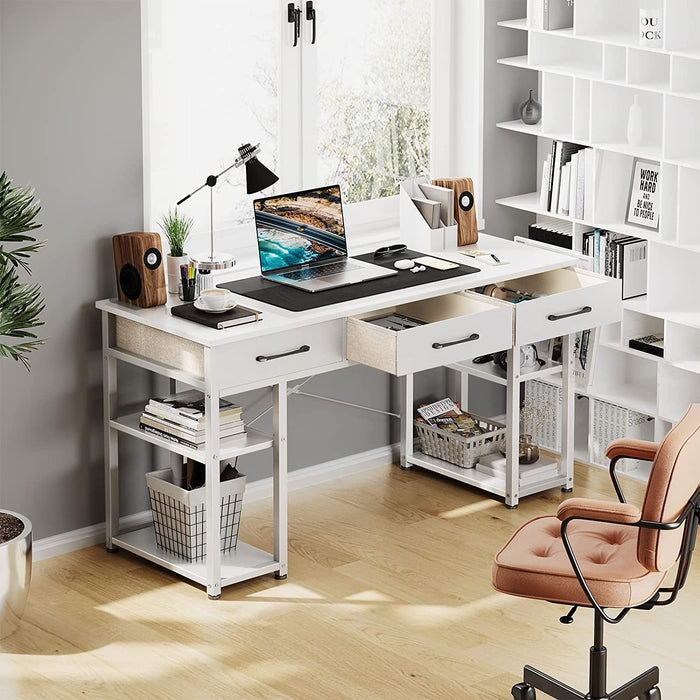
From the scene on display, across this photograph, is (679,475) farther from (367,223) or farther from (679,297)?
(367,223)

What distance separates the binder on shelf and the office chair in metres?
1.51

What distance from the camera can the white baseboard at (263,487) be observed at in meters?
4.17

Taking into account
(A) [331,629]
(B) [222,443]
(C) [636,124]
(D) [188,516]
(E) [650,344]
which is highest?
(C) [636,124]

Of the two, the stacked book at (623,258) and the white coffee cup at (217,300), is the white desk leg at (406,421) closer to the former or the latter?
the stacked book at (623,258)

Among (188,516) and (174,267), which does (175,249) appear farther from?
(188,516)

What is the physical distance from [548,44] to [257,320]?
5.53 ft

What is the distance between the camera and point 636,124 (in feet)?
14.8

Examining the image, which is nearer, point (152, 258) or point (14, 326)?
point (14, 326)

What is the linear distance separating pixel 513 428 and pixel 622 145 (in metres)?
1.02

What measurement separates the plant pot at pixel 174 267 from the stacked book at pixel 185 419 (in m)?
0.35

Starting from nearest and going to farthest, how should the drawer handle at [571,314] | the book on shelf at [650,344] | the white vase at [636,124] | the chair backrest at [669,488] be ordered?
the chair backrest at [669,488] → the drawer handle at [571,314] → the white vase at [636,124] → the book on shelf at [650,344]

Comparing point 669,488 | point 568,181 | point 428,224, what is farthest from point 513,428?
point 669,488

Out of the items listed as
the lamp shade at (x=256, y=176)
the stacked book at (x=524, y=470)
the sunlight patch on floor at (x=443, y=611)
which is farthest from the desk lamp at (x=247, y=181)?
the stacked book at (x=524, y=470)

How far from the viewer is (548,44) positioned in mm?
4793
